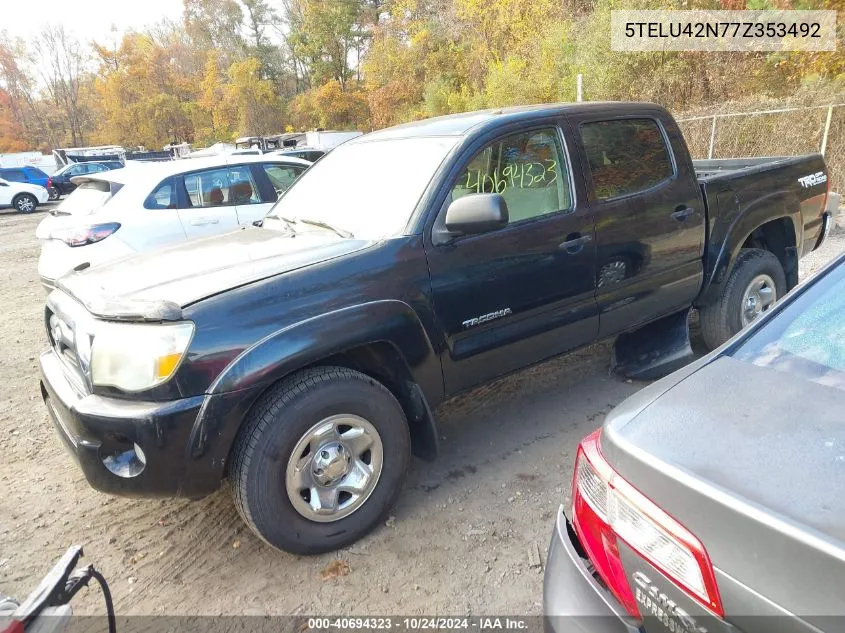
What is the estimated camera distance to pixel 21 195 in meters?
20.9

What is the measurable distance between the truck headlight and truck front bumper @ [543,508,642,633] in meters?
1.56

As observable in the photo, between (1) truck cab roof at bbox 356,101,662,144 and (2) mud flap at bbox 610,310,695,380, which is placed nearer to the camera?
(1) truck cab roof at bbox 356,101,662,144

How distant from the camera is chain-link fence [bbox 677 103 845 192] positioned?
33.2 feet

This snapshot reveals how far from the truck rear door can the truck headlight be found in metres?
2.33

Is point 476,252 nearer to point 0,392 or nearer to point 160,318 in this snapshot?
point 160,318

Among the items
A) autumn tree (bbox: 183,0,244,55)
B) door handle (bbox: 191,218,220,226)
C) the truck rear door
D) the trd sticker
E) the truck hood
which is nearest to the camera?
the truck hood

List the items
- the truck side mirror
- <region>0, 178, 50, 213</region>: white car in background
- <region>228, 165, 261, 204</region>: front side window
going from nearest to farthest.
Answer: the truck side mirror < <region>228, 165, 261, 204</region>: front side window < <region>0, 178, 50, 213</region>: white car in background

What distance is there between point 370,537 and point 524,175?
2117mm

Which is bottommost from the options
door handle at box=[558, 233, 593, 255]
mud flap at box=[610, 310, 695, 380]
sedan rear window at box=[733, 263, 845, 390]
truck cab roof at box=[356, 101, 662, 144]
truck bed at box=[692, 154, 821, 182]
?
mud flap at box=[610, 310, 695, 380]

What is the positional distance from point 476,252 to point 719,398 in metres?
1.58

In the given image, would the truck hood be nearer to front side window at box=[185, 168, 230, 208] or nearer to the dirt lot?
the dirt lot

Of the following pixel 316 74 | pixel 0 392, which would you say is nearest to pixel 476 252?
pixel 0 392

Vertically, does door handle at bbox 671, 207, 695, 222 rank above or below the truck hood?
below

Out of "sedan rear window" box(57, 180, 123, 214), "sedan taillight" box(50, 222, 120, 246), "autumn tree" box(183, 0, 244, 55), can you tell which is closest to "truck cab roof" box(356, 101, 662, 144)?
"sedan taillight" box(50, 222, 120, 246)
